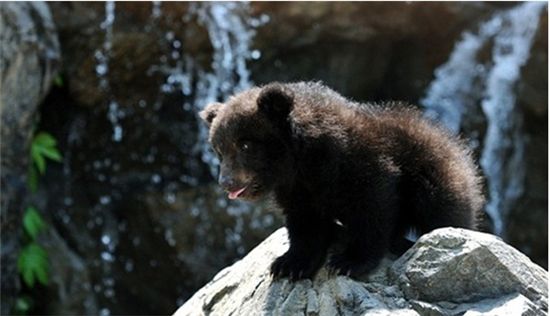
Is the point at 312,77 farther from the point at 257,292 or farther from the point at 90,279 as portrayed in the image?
the point at 257,292

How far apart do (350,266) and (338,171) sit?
0.48 m

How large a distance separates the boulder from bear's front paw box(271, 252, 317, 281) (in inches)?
6.0

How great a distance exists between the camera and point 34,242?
31.5ft

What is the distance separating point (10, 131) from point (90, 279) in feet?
7.75

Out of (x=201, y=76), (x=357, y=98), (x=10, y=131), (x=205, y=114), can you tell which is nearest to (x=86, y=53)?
(x=201, y=76)

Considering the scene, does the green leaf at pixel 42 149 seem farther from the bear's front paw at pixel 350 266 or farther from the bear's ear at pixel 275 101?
the bear's front paw at pixel 350 266

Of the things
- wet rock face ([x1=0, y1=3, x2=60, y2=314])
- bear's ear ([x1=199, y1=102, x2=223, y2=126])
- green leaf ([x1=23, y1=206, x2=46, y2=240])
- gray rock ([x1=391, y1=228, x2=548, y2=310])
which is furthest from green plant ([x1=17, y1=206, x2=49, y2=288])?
gray rock ([x1=391, y1=228, x2=548, y2=310])

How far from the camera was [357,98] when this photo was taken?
10.8 metres

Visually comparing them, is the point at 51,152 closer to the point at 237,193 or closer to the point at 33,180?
the point at 33,180

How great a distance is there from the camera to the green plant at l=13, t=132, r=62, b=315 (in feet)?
30.8

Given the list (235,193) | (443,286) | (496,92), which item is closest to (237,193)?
(235,193)

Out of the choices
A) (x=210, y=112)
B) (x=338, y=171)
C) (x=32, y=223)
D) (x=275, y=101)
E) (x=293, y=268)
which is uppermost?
(x=275, y=101)

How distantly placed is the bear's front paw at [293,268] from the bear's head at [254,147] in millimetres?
396

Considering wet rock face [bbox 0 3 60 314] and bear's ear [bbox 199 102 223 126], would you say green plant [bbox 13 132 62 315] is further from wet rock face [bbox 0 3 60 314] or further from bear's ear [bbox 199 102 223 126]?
bear's ear [bbox 199 102 223 126]
